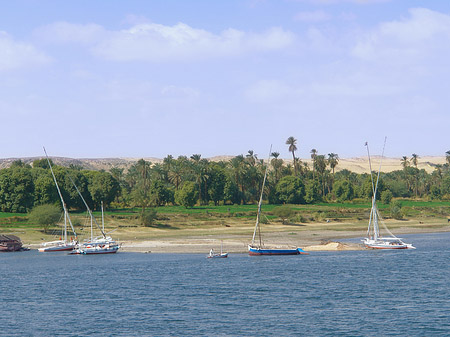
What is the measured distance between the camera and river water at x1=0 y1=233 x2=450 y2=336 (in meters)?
55.0

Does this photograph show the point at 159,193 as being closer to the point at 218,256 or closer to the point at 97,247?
the point at 97,247

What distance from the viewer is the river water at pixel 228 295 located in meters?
55.0

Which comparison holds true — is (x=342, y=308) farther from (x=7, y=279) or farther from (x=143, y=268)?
(x=7, y=279)

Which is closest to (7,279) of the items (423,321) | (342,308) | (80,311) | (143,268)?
(143,268)

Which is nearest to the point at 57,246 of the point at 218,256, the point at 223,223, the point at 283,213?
the point at 218,256

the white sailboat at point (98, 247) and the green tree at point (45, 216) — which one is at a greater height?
the green tree at point (45, 216)

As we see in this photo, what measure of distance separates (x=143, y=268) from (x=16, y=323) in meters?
36.9

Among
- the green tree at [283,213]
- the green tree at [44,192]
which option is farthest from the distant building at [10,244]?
the green tree at [283,213]

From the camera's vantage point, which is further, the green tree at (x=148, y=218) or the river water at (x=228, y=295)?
the green tree at (x=148, y=218)

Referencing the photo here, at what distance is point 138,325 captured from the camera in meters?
56.3

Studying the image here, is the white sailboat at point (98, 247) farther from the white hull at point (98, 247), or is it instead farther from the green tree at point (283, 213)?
the green tree at point (283, 213)

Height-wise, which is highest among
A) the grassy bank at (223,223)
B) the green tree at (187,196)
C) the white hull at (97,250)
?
the green tree at (187,196)

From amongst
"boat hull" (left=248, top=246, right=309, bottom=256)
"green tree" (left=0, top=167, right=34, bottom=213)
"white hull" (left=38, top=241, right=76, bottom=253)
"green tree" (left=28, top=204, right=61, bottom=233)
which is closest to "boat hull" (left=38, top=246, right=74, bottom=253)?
"white hull" (left=38, top=241, right=76, bottom=253)

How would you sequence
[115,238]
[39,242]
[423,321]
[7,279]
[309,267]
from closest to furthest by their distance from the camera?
[423,321]
[7,279]
[309,267]
[39,242]
[115,238]
